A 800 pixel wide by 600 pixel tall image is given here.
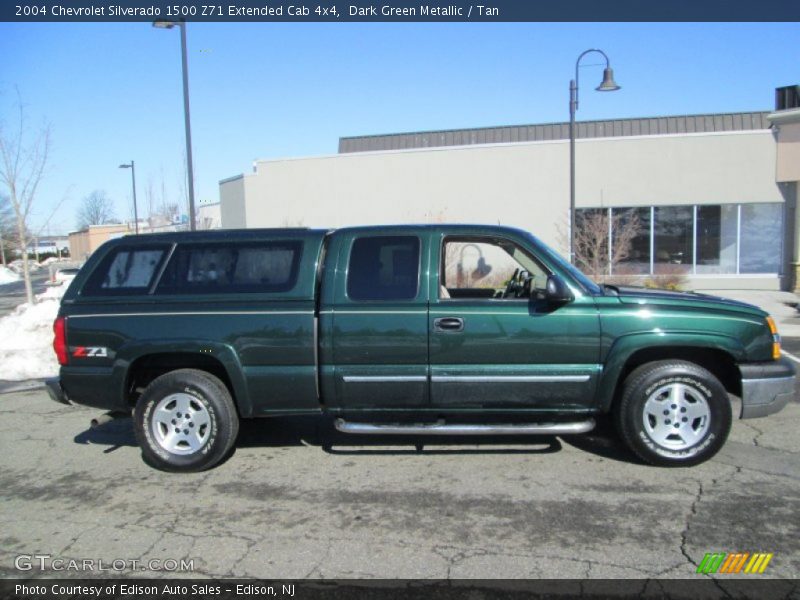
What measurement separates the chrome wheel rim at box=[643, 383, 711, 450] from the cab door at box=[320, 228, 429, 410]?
1.69 metres

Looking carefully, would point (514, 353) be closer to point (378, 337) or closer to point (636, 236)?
point (378, 337)

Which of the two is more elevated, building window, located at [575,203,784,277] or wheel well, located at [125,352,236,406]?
building window, located at [575,203,784,277]

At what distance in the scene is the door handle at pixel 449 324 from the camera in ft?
15.9

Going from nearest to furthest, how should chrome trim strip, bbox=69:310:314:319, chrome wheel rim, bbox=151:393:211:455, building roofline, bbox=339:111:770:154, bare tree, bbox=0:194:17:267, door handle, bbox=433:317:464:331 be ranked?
door handle, bbox=433:317:464:331 < chrome trim strip, bbox=69:310:314:319 < chrome wheel rim, bbox=151:393:211:455 < bare tree, bbox=0:194:17:267 < building roofline, bbox=339:111:770:154

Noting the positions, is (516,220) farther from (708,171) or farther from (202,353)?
(202,353)

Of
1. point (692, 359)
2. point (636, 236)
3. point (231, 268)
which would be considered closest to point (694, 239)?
point (636, 236)

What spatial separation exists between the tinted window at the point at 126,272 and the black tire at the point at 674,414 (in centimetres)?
381

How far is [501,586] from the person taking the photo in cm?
329

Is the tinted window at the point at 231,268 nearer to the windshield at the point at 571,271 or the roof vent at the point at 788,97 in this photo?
the windshield at the point at 571,271

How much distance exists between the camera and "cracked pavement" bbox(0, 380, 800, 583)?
141 inches

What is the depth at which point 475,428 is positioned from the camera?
15.9ft

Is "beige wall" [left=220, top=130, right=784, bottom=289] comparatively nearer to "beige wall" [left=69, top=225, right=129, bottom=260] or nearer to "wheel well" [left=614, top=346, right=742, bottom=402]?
"wheel well" [left=614, top=346, right=742, bottom=402]

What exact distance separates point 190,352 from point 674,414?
369 cm

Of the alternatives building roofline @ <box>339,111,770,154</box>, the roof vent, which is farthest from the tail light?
building roofline @ <box>339,111,770,154</box>
